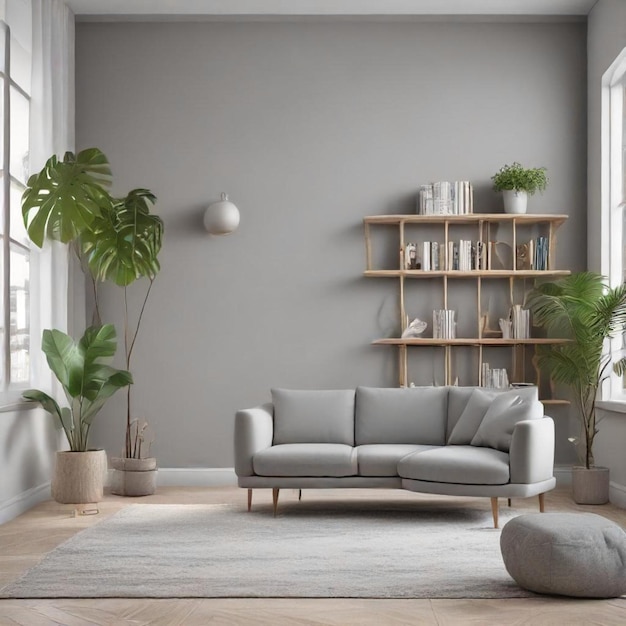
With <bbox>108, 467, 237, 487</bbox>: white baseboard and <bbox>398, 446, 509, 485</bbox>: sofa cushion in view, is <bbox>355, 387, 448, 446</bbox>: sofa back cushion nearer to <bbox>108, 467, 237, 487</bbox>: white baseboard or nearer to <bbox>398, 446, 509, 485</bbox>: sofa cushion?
<bbox>398, 446, 509, 485</bbox>: sofa cushion

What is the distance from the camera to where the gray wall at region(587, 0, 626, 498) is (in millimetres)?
6160

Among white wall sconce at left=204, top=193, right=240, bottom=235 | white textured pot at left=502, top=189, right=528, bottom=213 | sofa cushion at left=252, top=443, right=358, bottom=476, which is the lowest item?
sofa cushion at left=252, top=443, right=358, bottom=476

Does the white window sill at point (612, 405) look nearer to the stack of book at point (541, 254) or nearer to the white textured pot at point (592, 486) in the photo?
the white textured pot at point (592, 486)

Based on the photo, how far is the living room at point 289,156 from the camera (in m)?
7.07

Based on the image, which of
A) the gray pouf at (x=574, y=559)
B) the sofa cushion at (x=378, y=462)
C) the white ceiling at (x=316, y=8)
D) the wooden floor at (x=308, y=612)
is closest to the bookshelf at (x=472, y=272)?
the sofa cushion at (x=378, y=462)

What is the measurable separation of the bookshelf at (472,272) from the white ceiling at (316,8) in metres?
1.60

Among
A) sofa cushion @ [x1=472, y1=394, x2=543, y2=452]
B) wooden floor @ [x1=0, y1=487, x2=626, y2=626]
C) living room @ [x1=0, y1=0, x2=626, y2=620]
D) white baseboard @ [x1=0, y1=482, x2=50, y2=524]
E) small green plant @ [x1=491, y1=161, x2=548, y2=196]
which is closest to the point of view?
wooden floor @ [x1=0, y1=487, x2=626, y2=626]

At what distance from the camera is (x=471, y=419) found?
5.77 meters

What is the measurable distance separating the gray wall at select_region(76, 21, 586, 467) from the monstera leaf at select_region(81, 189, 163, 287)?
47 centimetres

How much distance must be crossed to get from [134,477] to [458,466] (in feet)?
8.25

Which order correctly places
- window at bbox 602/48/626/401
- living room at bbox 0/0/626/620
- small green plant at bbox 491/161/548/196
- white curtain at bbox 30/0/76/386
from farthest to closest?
living room at bbox 0/0/626/620 < small green plant at bbox 491/161/548/196 < window at bbox 602/48/626/401 < white curtain at bbox 30/0/76/386

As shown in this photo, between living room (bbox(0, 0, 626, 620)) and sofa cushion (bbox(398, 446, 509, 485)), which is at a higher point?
living room (bbox(0, 0, 626, 620))

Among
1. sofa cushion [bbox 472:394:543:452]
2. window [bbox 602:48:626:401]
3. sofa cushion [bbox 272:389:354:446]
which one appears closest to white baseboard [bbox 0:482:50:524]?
sofa cushion [bbox 272:389:354:446]

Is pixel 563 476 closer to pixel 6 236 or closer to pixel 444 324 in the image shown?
pixel 444 324
